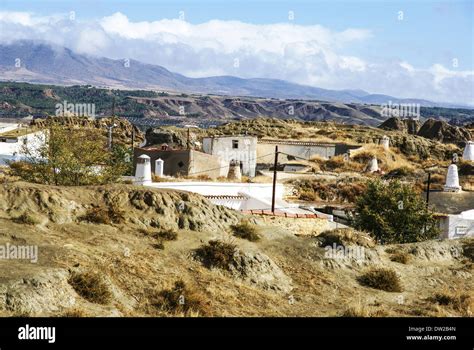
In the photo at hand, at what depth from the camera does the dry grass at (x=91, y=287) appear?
47.7ft

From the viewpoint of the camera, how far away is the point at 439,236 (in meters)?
33.3

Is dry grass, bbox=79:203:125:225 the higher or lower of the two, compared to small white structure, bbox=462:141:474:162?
higher

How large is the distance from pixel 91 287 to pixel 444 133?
9103 centimetres

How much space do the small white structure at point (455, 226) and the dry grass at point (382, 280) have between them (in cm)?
1562

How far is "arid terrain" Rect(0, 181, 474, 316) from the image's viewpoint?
1470 centimetres

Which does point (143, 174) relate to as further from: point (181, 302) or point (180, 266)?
point (181, 302)

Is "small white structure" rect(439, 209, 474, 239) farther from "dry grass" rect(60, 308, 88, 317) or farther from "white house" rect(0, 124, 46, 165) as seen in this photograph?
"white house" rect(0, 124, 46, 165)

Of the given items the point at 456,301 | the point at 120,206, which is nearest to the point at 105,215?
the point at 120,206

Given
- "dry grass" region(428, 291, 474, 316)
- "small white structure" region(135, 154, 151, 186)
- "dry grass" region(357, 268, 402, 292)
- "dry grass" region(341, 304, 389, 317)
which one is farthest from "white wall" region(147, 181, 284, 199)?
"dry grass" region(341, 304, 389, 317)

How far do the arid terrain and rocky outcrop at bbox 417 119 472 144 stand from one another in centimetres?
7822

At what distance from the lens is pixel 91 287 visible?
14688mm

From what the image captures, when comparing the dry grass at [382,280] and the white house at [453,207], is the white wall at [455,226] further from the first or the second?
the dry grass at [382,280]
